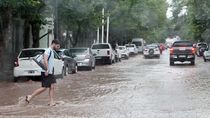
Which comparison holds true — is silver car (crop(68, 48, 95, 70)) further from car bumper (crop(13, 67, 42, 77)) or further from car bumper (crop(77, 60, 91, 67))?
car bumper (crop(13, 67, 42, 77))

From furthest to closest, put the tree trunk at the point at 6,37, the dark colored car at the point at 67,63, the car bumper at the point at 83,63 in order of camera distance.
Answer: the car bumper at the point at 83,63 → the dark colored car at the point at 67,63 → the tree trunk at the point at 6,37

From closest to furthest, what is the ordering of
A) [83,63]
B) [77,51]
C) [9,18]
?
[9,18], [83,63], [77,51]

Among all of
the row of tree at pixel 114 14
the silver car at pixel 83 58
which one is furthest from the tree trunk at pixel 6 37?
the row of tree at pixel 114 14

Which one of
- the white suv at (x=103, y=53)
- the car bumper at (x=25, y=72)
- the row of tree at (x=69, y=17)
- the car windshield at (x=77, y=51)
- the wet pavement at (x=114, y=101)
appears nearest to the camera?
the wet pavement at (x=114, y=101)

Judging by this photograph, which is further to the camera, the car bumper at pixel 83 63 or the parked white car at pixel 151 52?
the parked white car at pixel 151 52

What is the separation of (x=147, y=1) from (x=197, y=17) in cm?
2419

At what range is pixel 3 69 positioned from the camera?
2452cm

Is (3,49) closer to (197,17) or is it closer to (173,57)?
(173,57)

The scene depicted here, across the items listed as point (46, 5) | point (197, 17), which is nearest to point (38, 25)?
point (46, 5)

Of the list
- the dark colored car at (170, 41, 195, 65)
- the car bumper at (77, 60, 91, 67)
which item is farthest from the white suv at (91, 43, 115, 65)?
the car bumper at (77, 60, 91, 67)

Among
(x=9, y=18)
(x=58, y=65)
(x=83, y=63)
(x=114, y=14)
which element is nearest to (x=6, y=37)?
(x=9, y=18)

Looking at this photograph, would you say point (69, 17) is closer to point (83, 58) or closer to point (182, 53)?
point (83, 58)

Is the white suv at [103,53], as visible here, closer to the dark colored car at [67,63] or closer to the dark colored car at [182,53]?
the dark colored car at [182,53]

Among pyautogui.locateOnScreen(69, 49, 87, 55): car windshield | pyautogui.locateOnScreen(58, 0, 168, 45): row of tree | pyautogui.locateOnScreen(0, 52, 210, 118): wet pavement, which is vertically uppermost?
pyautogui.locateOnScreen(58, 0, 168, 45): row of tree
